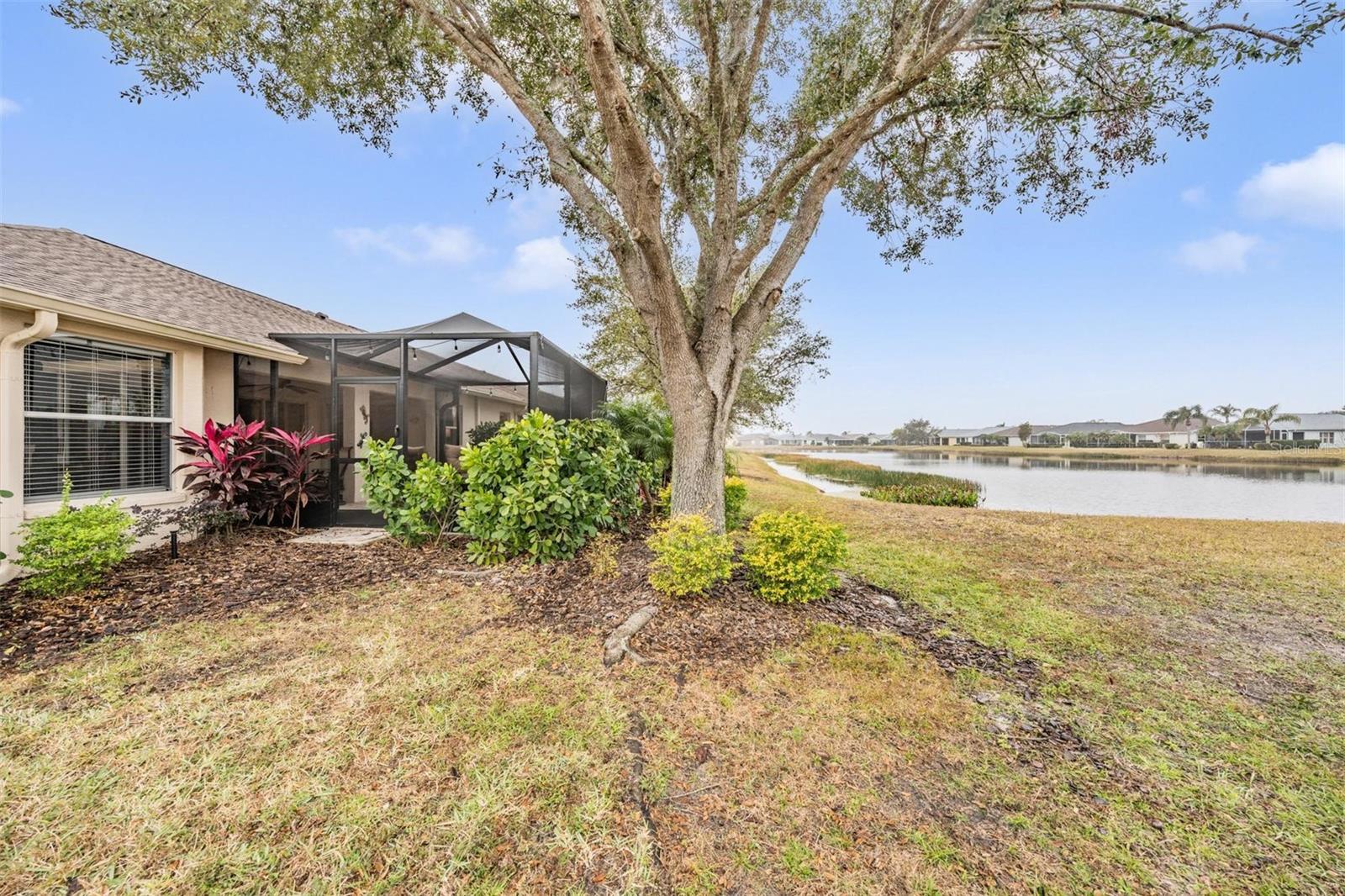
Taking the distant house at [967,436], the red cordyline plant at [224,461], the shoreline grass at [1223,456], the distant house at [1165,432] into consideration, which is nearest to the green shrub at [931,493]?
the red cordyline plant at [224,461]

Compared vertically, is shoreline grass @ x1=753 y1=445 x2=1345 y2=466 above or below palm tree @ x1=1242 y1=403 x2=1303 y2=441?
below

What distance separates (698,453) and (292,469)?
521cm

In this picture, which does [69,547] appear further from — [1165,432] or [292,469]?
[1165,432]

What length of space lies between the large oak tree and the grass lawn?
98.0 inches

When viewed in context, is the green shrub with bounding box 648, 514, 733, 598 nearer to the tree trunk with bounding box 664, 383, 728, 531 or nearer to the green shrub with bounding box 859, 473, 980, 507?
the tree trunk with bounding box 664, 383, 728, 531

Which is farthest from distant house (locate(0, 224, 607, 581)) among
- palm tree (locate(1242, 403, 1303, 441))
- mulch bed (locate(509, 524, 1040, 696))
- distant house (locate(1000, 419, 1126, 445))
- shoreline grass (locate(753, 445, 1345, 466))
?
distant house (locate(1000, 419, 1126, 445))

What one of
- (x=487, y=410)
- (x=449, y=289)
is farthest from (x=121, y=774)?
(x=449, y=289)

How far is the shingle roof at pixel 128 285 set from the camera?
14.9 feet

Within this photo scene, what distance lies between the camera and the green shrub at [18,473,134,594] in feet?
12.3

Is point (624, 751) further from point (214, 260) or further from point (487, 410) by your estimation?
point (214, 260)

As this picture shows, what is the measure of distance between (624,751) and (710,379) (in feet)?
10.9

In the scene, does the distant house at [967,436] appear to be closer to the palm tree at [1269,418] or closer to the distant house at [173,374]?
the palm tree at [1269,418]

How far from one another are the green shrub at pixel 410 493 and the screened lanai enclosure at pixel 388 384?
1.73 ft

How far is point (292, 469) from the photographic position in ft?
19.6
